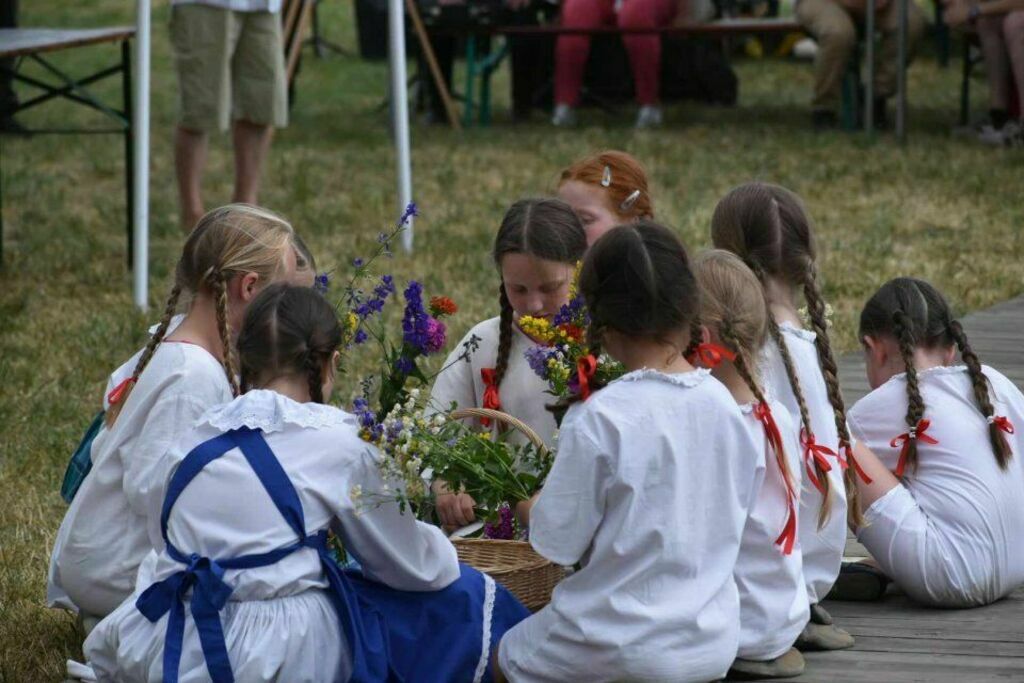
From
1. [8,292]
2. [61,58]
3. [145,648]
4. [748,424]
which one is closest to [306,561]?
[145,648]

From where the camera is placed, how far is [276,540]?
2916 mm

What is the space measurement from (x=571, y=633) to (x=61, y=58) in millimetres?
14041

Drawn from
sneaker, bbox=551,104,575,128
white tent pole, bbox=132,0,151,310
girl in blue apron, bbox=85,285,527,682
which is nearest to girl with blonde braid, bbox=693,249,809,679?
girl in blue apron, bbox=85,285,527,682

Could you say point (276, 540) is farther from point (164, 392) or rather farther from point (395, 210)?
point (395, 210)

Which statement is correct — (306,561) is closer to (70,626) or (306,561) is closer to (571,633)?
(571,633)

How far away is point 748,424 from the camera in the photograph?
3004 millimetres

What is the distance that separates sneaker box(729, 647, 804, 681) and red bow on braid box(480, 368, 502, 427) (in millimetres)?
831

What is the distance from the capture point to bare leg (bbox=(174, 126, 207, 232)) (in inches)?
302

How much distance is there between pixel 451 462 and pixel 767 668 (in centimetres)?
68

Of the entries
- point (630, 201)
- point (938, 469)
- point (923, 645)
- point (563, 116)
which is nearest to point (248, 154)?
point (630, 201)

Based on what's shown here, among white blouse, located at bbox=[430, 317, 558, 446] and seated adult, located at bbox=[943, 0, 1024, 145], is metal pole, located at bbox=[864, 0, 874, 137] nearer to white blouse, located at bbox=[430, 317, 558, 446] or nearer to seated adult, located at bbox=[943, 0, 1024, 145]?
seated adult, located at bbox=[943, 0, 1024, 145]

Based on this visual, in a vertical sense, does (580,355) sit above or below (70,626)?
above

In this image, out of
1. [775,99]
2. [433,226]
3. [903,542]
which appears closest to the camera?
[903,542]

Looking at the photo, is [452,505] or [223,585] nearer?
[223,585]
